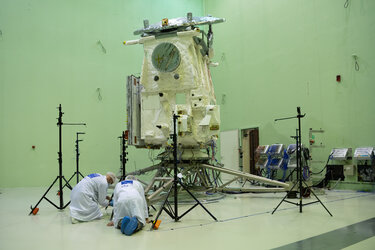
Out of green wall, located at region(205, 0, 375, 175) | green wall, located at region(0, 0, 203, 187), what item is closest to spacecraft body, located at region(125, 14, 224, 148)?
green wall, located at region(205, 0, 375, 175)

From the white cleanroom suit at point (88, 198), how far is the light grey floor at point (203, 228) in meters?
0.20

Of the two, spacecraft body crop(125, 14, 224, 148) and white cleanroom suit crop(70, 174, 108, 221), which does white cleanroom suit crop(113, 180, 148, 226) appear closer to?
white cleanroom suit crop(70, 174, 108, 221)

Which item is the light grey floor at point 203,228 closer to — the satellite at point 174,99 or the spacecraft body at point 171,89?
the satellite at point 174,99

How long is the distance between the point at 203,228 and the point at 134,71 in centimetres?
955

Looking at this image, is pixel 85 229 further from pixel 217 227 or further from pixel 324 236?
pixel 324 236

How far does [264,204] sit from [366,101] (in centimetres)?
454

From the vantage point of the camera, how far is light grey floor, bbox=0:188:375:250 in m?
4.21

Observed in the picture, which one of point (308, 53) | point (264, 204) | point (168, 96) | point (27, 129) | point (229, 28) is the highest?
point (229, 28)

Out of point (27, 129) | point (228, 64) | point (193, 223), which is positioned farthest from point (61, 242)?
point (228, 64)

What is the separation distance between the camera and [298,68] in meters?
11.2

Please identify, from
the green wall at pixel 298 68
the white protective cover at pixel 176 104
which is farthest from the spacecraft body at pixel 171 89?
the green wall at pixel 298 68

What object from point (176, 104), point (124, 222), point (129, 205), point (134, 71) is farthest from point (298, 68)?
point (124, 222)

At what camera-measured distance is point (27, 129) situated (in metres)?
11.3

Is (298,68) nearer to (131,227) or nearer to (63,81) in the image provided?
(63,81)
